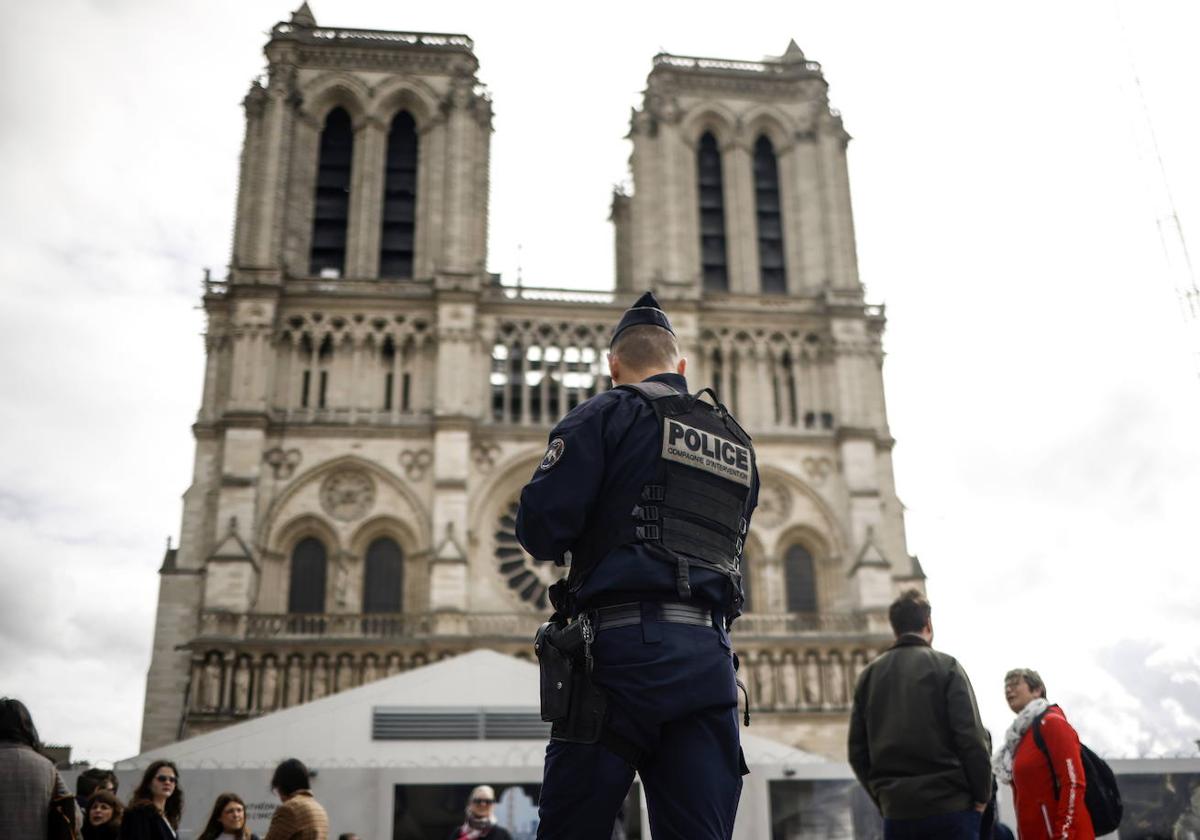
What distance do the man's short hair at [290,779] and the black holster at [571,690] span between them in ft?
13.2

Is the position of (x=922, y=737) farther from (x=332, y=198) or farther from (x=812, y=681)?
(x=332, y=198)

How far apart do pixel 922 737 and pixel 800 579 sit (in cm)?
2536

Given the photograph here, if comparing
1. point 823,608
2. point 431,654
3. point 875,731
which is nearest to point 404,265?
point 431,654

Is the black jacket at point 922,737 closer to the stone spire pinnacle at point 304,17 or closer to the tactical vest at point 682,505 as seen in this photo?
the tactical vest at point 682,505

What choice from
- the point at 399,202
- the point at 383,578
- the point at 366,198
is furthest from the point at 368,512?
the point at 399,202

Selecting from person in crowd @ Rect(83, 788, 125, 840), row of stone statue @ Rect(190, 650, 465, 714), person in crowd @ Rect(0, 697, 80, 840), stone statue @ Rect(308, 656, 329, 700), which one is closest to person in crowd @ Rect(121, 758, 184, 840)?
person in crowd @ Rect(83, 788, 125, 840)

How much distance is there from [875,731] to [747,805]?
7589mm

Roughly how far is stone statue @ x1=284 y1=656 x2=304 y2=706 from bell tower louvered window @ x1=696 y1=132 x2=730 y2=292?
49.6ft

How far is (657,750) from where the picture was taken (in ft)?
11.8

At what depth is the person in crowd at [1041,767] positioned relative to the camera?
5766 millimetres

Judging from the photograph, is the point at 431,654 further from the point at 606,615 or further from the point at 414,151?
the point at 606,615

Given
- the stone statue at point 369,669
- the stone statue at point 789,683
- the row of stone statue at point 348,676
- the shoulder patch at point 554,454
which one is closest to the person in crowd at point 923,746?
the shoulder patch at point 554,454

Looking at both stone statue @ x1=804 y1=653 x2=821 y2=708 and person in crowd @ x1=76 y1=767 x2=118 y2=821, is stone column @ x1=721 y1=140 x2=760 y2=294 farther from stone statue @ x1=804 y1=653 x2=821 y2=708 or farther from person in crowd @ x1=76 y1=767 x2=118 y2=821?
person in crowd @ x1=76 y1=767 x2=118 y2=821

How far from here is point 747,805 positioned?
1277 centimetres
